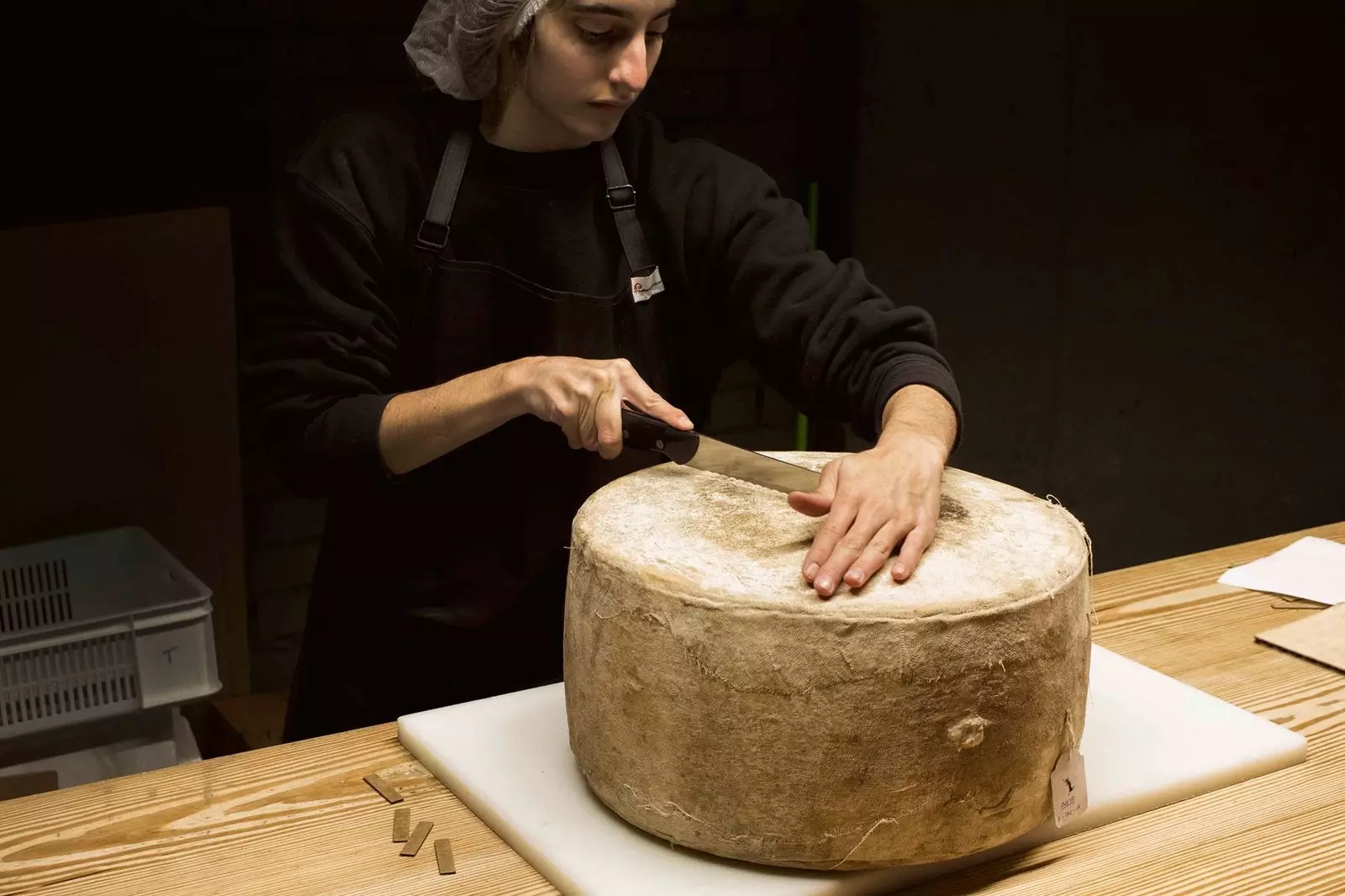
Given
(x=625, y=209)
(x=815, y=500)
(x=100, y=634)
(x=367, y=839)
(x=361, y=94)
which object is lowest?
(x=100, y=634)

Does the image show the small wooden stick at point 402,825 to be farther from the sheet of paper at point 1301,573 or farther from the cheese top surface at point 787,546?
the sheet of paper at point 1301,573

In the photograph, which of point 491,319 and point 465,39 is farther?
point 491,319

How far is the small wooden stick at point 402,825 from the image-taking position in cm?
146

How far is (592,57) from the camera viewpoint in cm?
189

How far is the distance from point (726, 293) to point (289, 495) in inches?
38.7

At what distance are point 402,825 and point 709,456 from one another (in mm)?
523

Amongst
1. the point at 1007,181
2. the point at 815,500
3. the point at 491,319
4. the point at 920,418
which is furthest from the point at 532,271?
the point at 1007,181

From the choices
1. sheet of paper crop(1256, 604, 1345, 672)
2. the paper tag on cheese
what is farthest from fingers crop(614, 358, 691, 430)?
sheet of paper crop(1256, 604, 1345, 672)

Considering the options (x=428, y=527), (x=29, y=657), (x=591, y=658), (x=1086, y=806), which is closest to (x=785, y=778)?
(x=591, y=658)

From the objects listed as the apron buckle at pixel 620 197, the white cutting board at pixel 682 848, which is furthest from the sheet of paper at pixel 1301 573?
the apron buckle at pixel 620 197

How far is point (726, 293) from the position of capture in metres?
2.13

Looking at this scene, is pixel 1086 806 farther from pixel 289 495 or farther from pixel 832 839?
pixel 289 495

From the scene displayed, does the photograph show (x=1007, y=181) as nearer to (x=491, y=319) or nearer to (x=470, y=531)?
(x=491, y=319)

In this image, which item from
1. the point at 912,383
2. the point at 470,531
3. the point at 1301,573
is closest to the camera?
the point at 912,383
